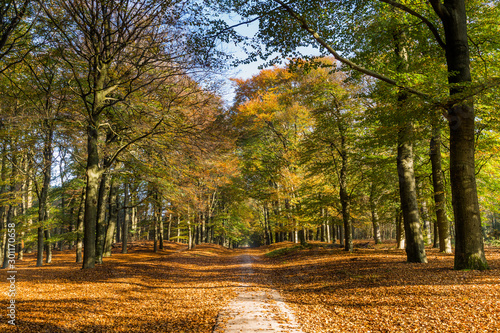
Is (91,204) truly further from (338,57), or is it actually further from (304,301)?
(338,57)

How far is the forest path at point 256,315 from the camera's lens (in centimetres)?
513

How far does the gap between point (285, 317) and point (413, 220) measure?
21.8ft

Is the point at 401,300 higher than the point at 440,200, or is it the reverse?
the point at 440,200

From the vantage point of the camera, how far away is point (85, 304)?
6395mm

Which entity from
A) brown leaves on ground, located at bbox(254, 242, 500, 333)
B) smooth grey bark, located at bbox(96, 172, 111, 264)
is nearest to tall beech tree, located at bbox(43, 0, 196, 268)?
smooth grey bark, located at bbox(96, 172, 111, 264)

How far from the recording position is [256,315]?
5969 mm

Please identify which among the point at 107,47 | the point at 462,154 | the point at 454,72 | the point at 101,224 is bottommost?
the point at 101,224

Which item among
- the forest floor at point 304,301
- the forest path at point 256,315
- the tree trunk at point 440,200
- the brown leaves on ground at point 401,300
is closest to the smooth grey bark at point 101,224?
the forest floor at point 304,301

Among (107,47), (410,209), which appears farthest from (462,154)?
(107,47)

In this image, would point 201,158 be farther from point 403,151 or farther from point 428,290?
point 428,290

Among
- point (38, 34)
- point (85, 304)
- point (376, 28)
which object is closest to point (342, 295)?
point (85, 304)

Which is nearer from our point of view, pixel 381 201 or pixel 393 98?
pixel 393 98

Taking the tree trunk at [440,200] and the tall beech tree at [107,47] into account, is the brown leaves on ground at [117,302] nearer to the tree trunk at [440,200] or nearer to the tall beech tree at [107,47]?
the tall beech tree at [107,47]

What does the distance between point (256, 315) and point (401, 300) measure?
2968mm
